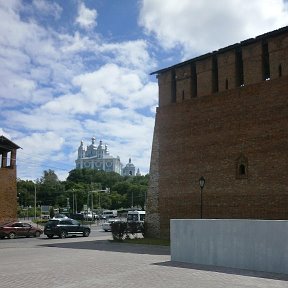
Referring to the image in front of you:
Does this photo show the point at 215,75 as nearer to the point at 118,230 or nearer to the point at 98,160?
the point at 118,230

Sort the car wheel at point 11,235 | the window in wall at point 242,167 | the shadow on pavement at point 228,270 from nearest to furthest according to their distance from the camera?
the shadow on pavement at point 228,270 < the window in wall at point 242,167 < the car wheel at point 11,235

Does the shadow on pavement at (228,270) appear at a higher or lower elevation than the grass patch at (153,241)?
higher

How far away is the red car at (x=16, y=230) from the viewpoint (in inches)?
1394

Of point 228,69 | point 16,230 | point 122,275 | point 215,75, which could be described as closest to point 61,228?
point 16,230

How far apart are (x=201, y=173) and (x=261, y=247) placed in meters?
12.0

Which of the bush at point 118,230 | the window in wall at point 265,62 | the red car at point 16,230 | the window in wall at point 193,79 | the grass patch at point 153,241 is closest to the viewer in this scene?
the window in wall at point 265,62

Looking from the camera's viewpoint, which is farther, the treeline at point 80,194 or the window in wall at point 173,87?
the treeline at point 80,194

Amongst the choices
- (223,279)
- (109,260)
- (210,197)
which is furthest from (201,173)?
(223,279)

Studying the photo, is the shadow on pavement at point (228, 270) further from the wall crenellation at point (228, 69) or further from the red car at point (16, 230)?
the red car at point (16, 230)

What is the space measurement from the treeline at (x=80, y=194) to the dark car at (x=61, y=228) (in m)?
66.9

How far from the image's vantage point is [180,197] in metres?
26.9

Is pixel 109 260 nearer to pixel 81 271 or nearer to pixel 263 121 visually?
pixel 81 271

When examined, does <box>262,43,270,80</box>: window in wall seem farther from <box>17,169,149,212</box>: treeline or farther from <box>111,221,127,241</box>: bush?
<box>17,169,149,212</box>: treeline

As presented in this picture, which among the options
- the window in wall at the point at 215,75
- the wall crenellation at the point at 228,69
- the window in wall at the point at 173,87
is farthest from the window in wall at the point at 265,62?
the window in wall at the point at 173,87
